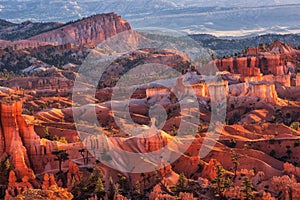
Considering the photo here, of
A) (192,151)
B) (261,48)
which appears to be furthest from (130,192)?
(261,48)

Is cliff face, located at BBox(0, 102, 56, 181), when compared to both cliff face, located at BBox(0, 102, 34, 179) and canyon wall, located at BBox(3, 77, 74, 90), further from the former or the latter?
canyon wall, located at BBox(3, 77, 74, 90)

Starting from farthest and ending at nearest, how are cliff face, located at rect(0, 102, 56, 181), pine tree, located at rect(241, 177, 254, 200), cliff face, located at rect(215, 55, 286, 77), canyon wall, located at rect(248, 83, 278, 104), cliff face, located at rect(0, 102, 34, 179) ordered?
cliff face, located at rect(215, 55, 286, 77), canyon wall, located at rect(248, 83, 278, 104), cliff face, located at rect(0, 102, 34, 179), cliff face, located at rect(0, 102, 56, 181), pine tree, located at rect(241, 177, 254, 200)

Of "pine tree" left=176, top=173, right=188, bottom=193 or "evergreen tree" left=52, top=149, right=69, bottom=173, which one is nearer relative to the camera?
"pine tree" left=176, top=173, right=188, bottom=193

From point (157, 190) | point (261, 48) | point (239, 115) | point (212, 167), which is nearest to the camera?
point (157, 190)

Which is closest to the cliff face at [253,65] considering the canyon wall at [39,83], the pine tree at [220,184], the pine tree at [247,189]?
the canyon wall at [39,83]

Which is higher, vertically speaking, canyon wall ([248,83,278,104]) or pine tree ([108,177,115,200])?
pine tree ([108,177,115,200])

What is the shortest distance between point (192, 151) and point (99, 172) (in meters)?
13.6

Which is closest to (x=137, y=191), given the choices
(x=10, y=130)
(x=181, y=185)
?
(x=181, y=185)

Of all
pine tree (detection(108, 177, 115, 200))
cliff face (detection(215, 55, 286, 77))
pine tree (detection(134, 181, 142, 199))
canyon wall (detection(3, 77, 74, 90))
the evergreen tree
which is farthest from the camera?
canyon wall (detection(3, 77, 74, 90))

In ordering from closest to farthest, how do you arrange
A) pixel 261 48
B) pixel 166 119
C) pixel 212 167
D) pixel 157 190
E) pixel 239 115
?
pixel 157 190 < pixel 212 167 < pixel 166 119 < pixel 239 115 < pixel 261 48

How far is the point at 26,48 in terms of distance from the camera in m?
185

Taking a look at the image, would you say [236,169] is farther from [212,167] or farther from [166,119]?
[166,119]

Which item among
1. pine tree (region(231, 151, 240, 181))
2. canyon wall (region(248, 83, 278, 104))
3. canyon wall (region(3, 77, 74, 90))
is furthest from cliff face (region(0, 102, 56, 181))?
canyon wall (region(3, 77, 74, 90))

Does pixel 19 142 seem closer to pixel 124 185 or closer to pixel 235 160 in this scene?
pixel 124 185
